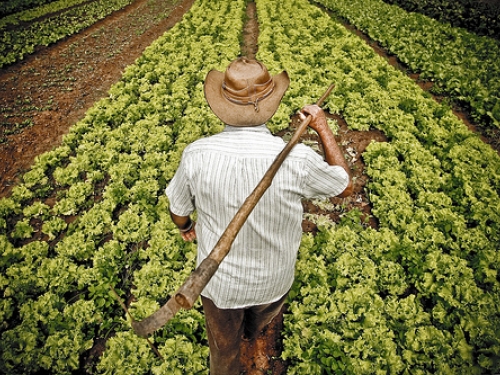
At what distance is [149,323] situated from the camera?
3.50 feet

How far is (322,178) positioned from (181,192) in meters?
1.04

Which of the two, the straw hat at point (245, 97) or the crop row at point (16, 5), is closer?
the straw hat at point (245, 97)

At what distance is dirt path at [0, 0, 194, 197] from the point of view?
6969 millimetres

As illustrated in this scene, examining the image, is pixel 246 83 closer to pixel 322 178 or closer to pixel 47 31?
pixel 322 178

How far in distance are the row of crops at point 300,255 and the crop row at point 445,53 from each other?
1.45 m

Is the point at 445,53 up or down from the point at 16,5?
up

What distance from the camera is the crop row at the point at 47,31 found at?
37.5 ft

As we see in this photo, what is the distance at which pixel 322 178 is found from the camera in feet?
6.39

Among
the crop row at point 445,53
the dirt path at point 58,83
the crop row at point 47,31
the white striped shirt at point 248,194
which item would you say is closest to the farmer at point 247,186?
the white striped shirt at point 248,194

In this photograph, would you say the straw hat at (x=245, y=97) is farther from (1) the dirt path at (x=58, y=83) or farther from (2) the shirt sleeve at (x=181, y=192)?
(1) the dirt path at (x=58, y=83)

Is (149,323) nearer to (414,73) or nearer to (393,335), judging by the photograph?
(393,335)

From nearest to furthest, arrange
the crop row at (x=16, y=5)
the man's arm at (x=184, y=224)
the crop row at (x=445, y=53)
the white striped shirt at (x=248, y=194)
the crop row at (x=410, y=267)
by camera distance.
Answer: the white striped shirt at (x=248, y=194) → the man's arm at (x=184, y=224) → the crop row at (x=410, y=267) → the crop row at (x=445, y=53) → the crop row at (x=16, y=5)

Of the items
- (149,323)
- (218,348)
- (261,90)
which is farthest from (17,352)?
(261,90)

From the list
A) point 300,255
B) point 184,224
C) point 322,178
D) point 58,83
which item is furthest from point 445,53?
point 58,83
